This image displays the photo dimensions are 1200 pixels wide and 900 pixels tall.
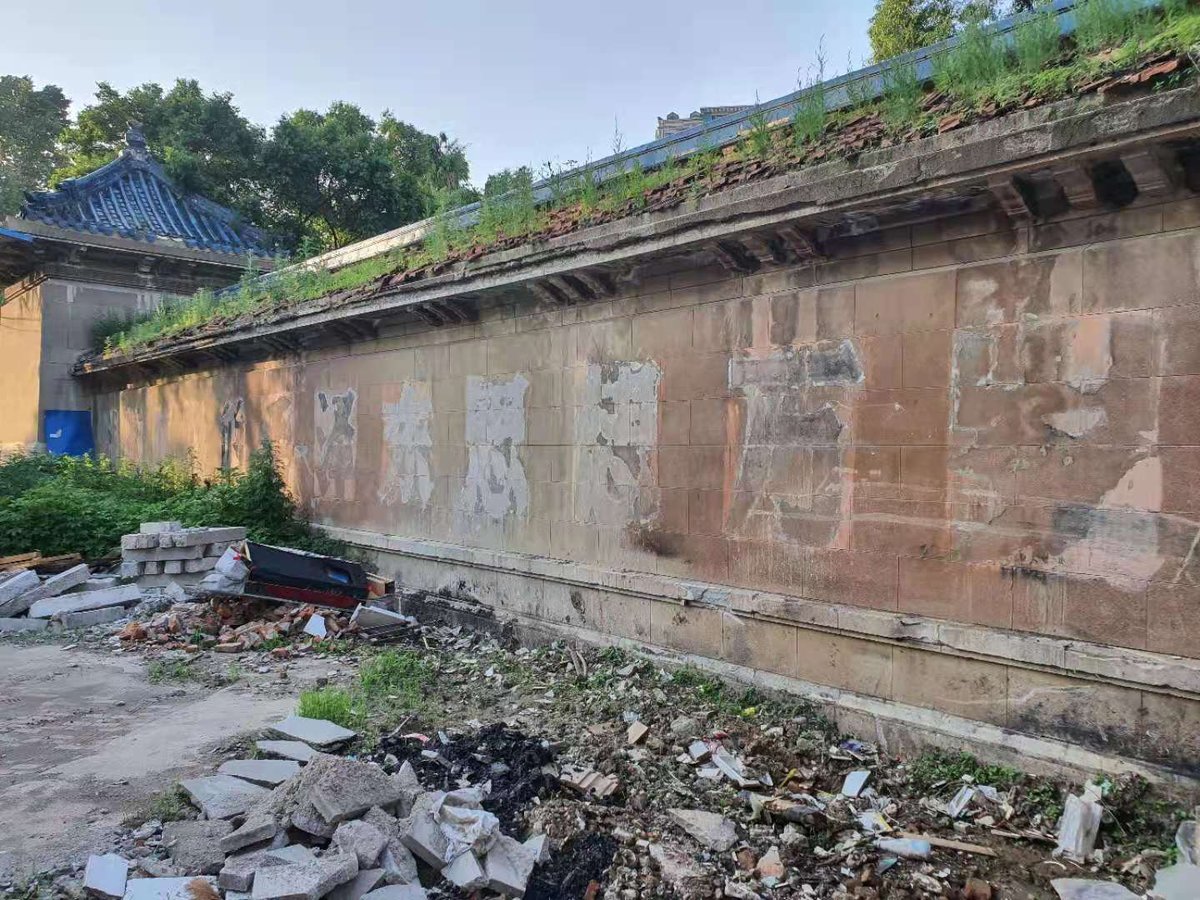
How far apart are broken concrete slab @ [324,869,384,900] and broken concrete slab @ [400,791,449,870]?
0.85 feet

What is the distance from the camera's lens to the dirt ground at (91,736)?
4.01 meters

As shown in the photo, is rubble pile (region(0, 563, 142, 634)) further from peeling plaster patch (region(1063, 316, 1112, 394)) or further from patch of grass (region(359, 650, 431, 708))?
peeling plaster patch (region(1063, 316, 1112, 394))

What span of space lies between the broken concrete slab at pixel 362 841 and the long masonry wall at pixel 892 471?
2.96 metres

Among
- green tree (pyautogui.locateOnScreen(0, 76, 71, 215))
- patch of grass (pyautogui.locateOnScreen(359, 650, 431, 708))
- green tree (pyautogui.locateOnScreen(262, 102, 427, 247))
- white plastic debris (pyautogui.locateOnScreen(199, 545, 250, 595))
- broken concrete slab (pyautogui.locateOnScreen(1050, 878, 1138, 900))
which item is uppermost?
green tree (pyautogui.locateOnScreen(0, 76, 71, 215))

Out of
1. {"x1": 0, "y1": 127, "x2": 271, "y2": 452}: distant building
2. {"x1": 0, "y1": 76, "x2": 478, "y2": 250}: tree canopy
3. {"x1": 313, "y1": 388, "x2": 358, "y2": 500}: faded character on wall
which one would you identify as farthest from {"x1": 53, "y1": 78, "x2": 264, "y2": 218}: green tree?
{"x1": 313, "y1": 388, "x2": 358, "y2": 500}: faded character on wall

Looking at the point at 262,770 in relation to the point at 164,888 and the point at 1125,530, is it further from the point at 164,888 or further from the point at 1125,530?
the point at 1125,530

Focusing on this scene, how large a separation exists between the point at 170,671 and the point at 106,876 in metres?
3.89

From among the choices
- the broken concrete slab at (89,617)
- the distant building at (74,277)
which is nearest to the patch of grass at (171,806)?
the broken concrete slab at (89,617)

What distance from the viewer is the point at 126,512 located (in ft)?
35.7

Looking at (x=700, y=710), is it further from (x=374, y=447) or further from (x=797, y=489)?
(x=374, y=447)

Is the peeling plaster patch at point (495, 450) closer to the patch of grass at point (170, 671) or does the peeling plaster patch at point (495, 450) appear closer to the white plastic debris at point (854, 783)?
the patch of grass at point (170, 671)

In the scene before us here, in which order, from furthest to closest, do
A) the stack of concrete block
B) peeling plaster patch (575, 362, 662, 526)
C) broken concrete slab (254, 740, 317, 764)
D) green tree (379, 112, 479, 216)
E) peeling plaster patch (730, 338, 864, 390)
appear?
green tree (379, 112, 479, 216) < the stack of concrete block < peeling plaster patch (575, 362, 662, 526) < peeling plaster patch (730, 338, 864, 390) < broken concrete slab (254, 740, 317, 764)

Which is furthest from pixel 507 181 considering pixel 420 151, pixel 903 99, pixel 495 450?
pixel 420 151

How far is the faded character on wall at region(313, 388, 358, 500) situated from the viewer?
32.6ft
